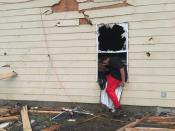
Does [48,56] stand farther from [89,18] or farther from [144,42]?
[144,42]

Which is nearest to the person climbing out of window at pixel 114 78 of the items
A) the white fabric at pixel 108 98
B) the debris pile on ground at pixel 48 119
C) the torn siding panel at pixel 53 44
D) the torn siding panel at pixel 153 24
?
the white fabric at pixel 108 98

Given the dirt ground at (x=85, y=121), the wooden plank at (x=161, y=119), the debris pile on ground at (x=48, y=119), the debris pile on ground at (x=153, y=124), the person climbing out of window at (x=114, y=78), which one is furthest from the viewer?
the person climbing out of window at (x=114, y=78)

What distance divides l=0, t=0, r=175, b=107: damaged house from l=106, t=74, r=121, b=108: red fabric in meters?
0.30

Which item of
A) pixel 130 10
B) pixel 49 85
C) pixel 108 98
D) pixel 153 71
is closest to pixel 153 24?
pixel 130 10

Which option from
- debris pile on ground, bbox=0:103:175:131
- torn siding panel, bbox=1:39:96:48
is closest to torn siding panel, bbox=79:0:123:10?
torn siding panel, bbox=1:39:96:48

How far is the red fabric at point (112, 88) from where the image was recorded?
12.1 meters

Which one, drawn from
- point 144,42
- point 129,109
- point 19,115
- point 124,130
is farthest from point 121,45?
point 19,115

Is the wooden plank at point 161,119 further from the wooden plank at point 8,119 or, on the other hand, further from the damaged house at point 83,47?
the wooden plank at point 8,119

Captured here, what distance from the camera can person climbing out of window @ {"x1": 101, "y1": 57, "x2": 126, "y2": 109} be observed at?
12023 millimetres

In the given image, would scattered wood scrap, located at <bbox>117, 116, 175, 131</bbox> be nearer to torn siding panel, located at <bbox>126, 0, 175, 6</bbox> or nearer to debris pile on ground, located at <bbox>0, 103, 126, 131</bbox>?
debris pile on ground, located at <bbox>0, 103, 126, 131</bbox>

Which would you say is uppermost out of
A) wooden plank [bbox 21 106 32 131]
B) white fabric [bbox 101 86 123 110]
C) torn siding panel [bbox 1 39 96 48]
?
torn siding panel [bbox 1 39 96 48]

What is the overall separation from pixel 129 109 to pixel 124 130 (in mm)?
2178

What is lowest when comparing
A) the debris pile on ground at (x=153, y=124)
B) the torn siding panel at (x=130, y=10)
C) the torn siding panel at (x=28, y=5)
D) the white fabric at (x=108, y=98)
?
the debris pile on ground at (x=153, y=124)

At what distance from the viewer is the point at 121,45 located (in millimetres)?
12203
